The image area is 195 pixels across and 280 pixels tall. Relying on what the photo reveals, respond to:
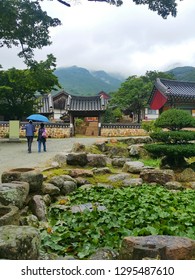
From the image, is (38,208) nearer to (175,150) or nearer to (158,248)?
(158,248)

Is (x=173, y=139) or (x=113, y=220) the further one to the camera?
(x=173, y=139)

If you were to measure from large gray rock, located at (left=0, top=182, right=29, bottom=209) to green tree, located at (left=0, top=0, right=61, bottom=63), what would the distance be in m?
7.03

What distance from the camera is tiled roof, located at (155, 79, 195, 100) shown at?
29.9 metres

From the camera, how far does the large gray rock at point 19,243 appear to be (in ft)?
12.3

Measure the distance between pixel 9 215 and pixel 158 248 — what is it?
2.77 meters

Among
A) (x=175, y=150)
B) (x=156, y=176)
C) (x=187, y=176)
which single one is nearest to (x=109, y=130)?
(x=175, y=150)

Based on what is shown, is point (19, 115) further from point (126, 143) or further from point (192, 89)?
point (192, 89)

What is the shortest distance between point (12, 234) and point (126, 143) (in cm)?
1946

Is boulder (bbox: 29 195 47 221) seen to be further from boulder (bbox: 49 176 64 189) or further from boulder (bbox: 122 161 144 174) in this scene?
boulder (bbox: 122 161 144 174)

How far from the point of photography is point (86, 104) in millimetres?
34219

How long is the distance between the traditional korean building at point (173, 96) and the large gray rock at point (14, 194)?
80.6 feet

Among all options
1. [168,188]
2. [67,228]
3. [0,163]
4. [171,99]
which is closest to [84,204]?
[67,228]

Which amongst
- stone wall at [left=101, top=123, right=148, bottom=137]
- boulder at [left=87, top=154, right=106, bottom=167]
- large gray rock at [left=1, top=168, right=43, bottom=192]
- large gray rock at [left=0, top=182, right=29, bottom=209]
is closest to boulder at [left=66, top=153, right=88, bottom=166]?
boulder at [left=87, top=154, right=106, bottom=167]

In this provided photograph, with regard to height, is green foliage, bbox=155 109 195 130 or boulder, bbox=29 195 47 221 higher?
green foliage, bbox=155 109 195 130
